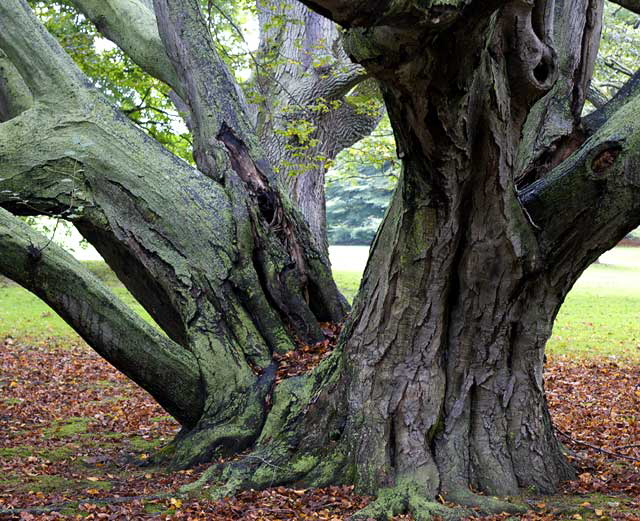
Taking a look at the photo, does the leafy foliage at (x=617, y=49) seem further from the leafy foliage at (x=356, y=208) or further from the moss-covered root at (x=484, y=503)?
the leafy foliage at (x=356, y=208)

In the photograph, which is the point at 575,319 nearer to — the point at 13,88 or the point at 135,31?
the point at 135,31

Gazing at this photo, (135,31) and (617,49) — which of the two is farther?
(617,49)

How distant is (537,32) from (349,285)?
1996 cm

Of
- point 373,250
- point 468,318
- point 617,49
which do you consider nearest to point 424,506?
point 468,318

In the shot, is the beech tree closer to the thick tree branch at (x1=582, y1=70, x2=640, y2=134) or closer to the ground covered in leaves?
the thick tree branch at (x1=582, y1=70, x2=640, y2=134)

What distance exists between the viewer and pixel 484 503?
489 cm

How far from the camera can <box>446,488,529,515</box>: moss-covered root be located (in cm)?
483

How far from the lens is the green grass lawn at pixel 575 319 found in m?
14.0

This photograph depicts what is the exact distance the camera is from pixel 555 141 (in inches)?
225

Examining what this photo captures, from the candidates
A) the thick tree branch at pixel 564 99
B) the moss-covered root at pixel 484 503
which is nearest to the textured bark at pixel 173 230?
the moss-covered root at pixel 484 503

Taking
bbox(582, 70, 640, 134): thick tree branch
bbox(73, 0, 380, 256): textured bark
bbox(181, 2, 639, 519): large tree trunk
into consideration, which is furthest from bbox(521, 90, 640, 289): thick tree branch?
bbox(73, 0, 380, 256): textured bark

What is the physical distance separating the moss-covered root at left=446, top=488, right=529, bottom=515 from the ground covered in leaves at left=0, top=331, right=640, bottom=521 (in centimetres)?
11

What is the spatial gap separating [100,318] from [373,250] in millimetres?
2131

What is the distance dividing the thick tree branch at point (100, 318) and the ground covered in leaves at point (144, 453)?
0.66 metres
